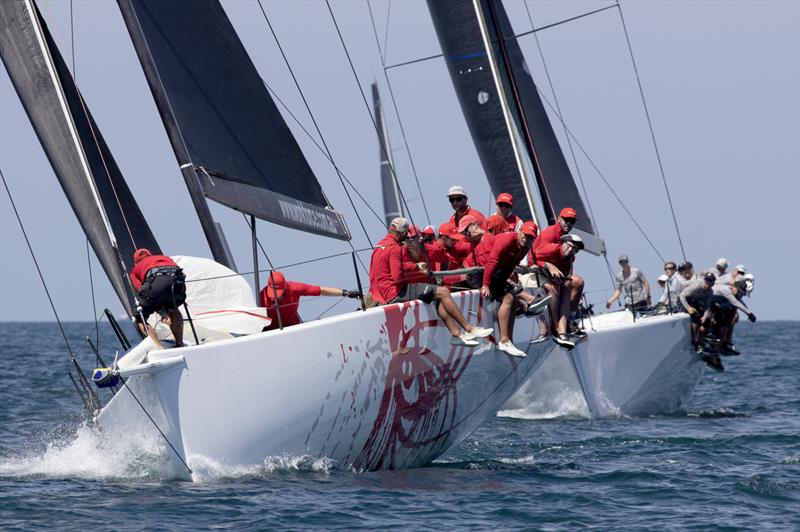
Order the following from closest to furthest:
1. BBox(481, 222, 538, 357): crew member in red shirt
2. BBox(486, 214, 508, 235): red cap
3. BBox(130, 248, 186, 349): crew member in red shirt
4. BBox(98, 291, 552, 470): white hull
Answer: BBox(98, 291, 552, 470): white hull < BBox(130, 248, 186, 349): crew member in red shirt < BBox(481, 222, 538, 357): crew member in red shirt < BBox(486, 214, 508, 235): red cap

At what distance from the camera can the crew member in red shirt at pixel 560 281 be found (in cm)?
1123

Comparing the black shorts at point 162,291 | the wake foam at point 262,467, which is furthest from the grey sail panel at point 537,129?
the black shorts at point 162,291

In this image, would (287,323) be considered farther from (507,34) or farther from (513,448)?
(507,34)

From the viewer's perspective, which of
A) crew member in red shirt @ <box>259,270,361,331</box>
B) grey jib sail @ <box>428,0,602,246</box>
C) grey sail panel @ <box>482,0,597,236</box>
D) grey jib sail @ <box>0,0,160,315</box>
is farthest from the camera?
grey jib sail @ <box>428,0,602,246</box>

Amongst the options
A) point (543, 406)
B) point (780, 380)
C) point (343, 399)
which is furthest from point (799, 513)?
point (780, 380)

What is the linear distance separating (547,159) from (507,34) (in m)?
1.76

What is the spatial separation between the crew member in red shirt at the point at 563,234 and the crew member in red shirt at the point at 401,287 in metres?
2.00

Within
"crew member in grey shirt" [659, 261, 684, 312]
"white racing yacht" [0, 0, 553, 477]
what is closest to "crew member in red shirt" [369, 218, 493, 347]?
"white racing yacht" [0, 0, 553, 477]

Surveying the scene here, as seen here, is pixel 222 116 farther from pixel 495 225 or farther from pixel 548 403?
pixel 548 403

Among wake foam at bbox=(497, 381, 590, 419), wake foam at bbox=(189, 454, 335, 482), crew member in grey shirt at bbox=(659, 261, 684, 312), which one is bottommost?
wake foam at bbox=(497, 381, 590, 419)

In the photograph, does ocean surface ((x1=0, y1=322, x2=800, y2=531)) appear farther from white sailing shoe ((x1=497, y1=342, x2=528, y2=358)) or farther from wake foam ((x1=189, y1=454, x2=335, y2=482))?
white sailing shoe ((x1=497, y1=342, x2=528, y2=358))

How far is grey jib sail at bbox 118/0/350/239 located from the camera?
28.4ft

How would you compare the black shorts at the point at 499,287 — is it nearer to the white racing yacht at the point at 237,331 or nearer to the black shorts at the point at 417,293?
the white racing yacht at the point at 237,331

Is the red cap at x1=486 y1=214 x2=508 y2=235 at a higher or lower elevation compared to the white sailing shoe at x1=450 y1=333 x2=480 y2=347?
higher
